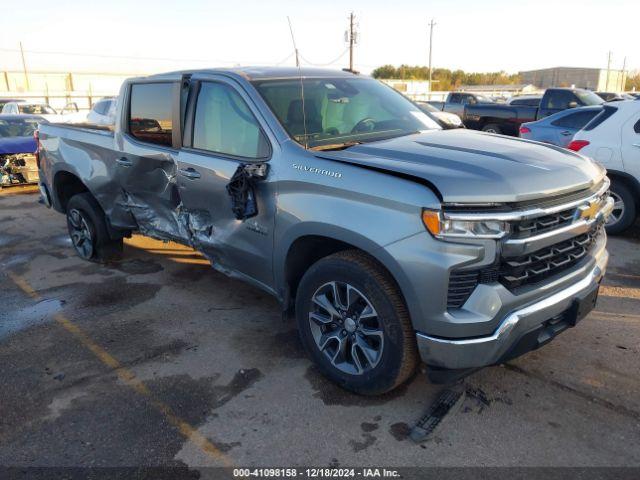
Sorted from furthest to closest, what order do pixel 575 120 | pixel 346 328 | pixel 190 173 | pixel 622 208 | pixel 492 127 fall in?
1. pixel 492 127
2. pixel 575 120
3. pixel 622 208
4. pixel 190 173
5. pixel 346 328

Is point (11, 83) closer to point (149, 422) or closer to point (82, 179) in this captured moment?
point (82, 179)

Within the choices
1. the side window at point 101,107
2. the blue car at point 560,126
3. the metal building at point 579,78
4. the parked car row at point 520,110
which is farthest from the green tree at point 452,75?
the blue car at point 560,126

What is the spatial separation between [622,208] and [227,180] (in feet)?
17.1

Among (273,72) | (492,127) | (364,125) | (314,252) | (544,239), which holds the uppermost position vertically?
(273,72)

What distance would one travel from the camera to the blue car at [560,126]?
8984 mm

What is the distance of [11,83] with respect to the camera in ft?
151

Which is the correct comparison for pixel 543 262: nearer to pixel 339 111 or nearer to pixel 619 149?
pixel 339 111

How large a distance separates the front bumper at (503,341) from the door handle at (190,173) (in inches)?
84.9

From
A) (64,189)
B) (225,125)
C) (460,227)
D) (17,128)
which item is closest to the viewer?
(460,227)

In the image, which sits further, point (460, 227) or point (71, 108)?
point (71, 108)

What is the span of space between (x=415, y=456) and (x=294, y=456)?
635mm

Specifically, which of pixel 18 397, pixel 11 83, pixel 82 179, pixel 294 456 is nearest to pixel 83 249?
pixel 82 179

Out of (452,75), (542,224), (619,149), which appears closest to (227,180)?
(542,224)

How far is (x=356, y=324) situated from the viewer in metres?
3.10
